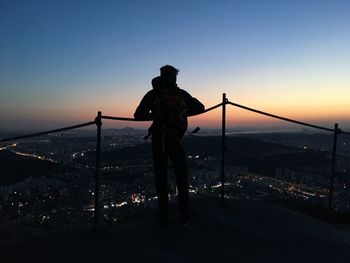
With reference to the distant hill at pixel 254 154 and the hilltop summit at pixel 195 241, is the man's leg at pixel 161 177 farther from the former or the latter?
the distant hill at pixel 254 154

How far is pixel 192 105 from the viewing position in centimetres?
577

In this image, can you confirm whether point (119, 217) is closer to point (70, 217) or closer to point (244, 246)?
point (70, 217)

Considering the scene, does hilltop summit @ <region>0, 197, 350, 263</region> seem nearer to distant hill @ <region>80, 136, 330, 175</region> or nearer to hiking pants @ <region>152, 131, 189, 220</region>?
hiking pants @ <region>152, 131, 189, 220</region>

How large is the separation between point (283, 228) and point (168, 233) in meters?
1.64

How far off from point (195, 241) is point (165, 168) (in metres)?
1.02

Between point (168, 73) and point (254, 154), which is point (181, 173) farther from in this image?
point (254, 154)

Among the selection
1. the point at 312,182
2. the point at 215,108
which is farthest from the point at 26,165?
the point at 215,108

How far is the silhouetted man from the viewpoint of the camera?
537 centimetres

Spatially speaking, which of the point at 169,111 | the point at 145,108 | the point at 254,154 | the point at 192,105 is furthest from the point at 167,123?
the point at 254,154

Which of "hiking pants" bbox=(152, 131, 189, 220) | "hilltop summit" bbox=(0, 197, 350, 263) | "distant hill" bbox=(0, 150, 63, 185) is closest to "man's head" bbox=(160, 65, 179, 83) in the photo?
"hiking pants" bbox=(152, 131, 189, 220)

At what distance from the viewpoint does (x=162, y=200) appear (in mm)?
5691

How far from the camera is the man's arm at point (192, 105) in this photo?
5.73m

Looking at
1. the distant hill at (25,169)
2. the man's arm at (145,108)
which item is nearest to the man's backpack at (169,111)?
the man's arm at (145,108)

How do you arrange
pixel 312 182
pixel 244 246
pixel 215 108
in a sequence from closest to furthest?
1. pixel 244 246
2. pixel 215 108
3. pixel 312 182
